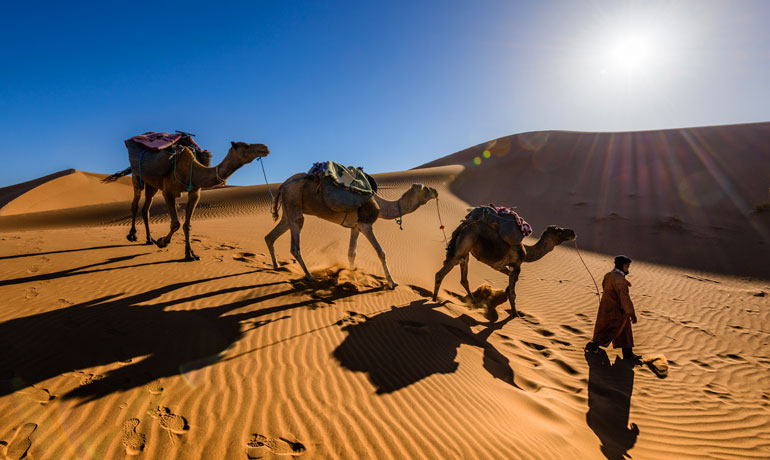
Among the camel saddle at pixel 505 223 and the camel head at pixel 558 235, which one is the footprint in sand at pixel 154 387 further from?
the camel head at pixel 558 235

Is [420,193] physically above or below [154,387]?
above

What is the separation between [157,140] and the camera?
7547 mm

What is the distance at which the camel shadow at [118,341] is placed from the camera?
2.77m

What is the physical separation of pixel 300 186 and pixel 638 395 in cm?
674

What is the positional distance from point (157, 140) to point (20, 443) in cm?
732

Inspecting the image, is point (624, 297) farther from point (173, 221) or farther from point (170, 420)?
point (173, 221)

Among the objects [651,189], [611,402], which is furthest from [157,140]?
[651,189]

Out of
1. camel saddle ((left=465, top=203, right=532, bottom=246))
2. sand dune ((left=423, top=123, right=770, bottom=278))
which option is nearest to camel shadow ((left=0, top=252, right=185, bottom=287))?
camel saddle ((left=465, top=203, right=532, bottom=246))

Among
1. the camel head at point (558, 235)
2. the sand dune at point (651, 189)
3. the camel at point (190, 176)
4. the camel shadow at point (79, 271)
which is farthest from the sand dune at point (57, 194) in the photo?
the camel head at point (558, 235)

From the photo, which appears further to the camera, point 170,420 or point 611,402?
point 611,402

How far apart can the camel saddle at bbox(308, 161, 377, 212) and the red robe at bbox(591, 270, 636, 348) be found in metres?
4.76

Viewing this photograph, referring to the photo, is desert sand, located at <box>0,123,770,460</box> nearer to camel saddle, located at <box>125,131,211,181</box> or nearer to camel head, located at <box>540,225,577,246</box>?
camel head, located at <box>540,225,577,246</box>

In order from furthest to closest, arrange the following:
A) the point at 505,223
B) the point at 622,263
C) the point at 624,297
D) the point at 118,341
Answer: the point at 505,223
the point at 622,263
the point at 624,297
the point at 118,341

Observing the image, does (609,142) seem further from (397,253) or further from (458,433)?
(458,433)
